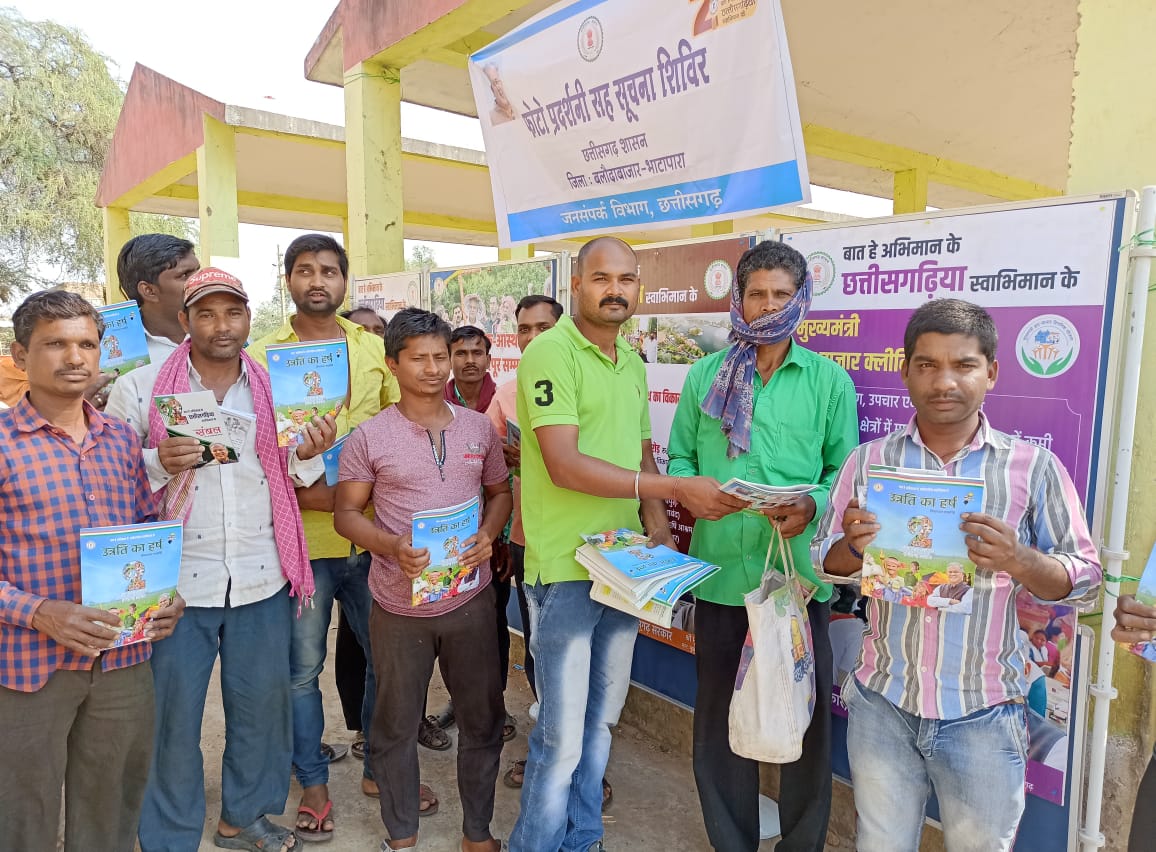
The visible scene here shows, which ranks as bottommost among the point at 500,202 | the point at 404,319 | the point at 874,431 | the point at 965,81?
the point at 874,431

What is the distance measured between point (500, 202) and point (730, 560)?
3.14m

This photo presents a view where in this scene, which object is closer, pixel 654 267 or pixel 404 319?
pixel 404 319

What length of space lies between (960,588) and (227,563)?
2458mm

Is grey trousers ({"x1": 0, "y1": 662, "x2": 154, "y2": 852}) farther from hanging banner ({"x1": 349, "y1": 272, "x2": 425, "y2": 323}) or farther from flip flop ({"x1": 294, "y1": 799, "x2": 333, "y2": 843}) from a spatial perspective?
hanging banner ({"x1": 349, "y1": 272, "x2": 425, "y2": 323})

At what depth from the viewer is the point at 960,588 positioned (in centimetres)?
185

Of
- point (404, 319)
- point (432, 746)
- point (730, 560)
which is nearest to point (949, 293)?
point (730, 560)

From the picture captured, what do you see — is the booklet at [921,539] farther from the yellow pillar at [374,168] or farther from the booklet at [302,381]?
the yellow pillar at [374,168]

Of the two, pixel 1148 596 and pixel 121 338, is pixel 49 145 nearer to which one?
pixel 121 338

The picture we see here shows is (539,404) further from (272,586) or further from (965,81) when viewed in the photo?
(965,81)

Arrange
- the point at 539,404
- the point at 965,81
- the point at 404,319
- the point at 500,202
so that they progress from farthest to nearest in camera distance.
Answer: the point at 965,81
the point at 500,202
the point at 404,319
the point at 539,404

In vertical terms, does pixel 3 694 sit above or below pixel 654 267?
below

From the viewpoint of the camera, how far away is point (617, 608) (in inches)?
106

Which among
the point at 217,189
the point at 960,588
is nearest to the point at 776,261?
the point at 960,588

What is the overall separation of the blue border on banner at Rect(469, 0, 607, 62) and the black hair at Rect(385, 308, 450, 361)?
223cm
